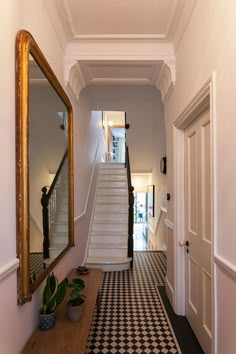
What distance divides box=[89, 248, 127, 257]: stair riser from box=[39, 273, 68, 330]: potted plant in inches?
101

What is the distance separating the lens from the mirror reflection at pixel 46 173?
1.60m

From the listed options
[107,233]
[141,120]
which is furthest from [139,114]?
[107,233]

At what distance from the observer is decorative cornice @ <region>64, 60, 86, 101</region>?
99.5 inches

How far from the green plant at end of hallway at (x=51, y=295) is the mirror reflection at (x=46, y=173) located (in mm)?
103

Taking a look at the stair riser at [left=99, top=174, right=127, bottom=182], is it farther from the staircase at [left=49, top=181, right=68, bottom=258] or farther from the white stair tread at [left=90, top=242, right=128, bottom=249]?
the staircase at [left=49, top=181, right=68, bottom=258]

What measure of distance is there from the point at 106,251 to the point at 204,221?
2677 mm

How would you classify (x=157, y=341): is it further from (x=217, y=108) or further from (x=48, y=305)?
(x=217, y=108)

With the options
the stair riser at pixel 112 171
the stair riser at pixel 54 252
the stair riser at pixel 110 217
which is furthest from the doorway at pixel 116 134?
the stair riser at pixel 54 252

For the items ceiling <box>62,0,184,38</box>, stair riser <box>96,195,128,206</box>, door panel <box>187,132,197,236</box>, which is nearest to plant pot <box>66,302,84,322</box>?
door panel <box>187,132,197,236</box>

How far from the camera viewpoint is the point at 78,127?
3.40 meters

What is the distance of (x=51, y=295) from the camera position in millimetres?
1698

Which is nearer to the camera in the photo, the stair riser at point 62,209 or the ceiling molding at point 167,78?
the stair riser at point 62,209

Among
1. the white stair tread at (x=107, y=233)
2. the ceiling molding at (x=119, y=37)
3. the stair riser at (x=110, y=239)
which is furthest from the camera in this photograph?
the white stair tread at (x=107, y=233)

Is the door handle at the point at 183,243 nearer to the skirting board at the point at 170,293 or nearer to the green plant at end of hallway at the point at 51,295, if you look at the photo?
the skirting board at the point at 170,293
